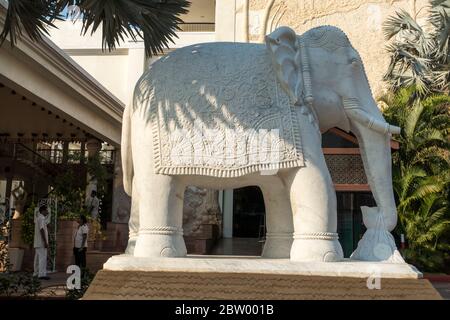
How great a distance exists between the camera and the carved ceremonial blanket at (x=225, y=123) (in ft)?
12.0

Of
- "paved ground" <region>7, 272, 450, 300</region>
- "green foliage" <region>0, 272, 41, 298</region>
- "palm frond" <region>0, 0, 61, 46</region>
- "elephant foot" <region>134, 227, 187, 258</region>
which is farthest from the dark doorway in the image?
"elephant foot" <region>134, 227, 187, 258</region>

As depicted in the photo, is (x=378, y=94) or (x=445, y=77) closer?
(x=445, y=77)

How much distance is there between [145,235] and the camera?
368 centimetres

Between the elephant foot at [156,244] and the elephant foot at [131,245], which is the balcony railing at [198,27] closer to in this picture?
the elephant foot at [131,245]

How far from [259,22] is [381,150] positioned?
14157 mm

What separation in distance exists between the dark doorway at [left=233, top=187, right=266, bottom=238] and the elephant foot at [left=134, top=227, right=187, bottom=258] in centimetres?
1424

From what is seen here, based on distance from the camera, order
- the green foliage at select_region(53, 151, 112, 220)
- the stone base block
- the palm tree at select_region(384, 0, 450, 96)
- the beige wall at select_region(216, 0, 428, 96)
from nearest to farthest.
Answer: the stone base block, the green foliage at select_region(53, 151, 112, 220), the palm tree at select_region(384, 0, 450, 96), the beige wall at select_region(216, 0, 428, 96)

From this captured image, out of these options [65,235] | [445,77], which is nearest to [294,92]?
[65,235]

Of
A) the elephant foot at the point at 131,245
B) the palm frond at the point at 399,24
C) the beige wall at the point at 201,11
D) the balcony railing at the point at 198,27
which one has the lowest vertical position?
the elephant foot at the point at 131,245

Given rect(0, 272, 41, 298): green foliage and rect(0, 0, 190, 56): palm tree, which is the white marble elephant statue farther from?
rect(0, 272, 41, 298): green foliage

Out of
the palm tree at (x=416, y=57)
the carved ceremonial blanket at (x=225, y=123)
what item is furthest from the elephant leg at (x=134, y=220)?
the palm tree at (x=416, y=57)

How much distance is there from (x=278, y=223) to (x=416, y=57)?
1233 centimetres

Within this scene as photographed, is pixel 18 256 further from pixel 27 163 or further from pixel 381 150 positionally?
pixel 381 150

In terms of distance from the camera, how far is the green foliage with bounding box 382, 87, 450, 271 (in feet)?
41.5
